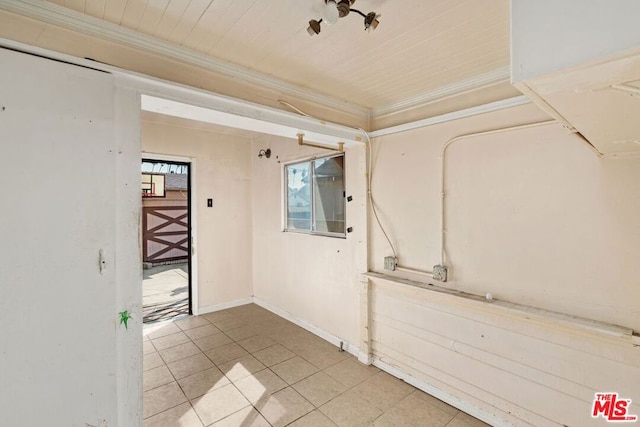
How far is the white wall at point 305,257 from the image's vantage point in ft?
9.43

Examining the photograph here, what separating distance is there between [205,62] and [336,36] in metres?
0.80

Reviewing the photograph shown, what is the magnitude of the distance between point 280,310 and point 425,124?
297 cm

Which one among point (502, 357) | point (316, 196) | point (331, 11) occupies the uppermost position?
point (331, 11)

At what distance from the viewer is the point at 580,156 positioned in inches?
64.1

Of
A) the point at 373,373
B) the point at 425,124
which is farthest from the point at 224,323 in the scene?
the point at 425,124

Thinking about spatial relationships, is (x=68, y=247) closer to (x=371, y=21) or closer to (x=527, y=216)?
(x=371, y=21)

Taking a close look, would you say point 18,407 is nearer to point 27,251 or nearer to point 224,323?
point 27,251

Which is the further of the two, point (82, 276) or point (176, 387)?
point (176, 387)

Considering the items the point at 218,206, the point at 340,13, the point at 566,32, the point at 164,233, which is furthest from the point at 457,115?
the point at 164,233

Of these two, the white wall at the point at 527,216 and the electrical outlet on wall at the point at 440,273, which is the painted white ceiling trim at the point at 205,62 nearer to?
the white wall at the point at 527,216

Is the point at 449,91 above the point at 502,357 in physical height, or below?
above

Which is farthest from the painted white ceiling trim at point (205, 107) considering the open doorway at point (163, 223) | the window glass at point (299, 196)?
the open doorway at point (163, 223)

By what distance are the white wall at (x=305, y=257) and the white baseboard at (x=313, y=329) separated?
4 cm

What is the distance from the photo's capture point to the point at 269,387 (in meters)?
2.38
